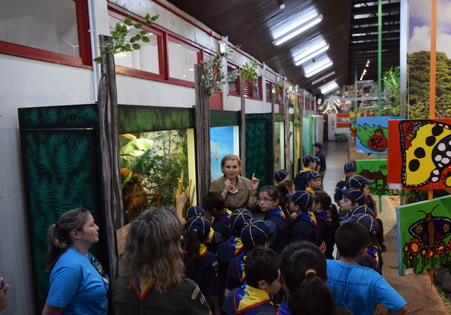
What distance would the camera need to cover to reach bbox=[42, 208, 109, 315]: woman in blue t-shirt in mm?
2111

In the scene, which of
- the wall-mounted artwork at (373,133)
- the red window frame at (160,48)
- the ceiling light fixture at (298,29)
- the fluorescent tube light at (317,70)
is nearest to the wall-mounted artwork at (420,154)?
the red window frame at (160,48)

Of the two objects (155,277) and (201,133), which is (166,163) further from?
(155,277)

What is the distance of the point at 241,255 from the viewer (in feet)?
9.15

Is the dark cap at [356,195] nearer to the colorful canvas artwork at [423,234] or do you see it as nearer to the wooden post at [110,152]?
the colorful canvas artwork at [423,234]

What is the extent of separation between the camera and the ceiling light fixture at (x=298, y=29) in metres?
11.2

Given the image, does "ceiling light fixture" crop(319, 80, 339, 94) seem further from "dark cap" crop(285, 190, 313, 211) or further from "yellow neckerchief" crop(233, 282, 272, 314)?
"yellow neckerchief" crop(233, 282, 272, 314)

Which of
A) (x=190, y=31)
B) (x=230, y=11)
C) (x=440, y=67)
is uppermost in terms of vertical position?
(x=230, y=11)

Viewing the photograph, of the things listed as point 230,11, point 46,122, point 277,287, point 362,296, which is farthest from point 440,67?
point 230,11

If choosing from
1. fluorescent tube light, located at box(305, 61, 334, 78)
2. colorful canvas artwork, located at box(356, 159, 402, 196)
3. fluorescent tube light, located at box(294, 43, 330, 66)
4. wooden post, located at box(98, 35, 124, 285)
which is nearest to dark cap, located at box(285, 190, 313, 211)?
wooden post, located at box(98, 35, 124, 285)

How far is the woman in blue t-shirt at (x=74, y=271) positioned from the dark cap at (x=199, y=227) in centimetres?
73

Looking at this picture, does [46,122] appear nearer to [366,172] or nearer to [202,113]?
[202,113]

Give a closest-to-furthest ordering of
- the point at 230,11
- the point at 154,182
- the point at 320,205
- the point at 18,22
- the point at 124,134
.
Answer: the point at 124,134 < the point at 18,22 < the point at 154,182 < the point at 320,205 < the point at 230,11

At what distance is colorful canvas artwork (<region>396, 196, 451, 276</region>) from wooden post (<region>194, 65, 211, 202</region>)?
233 cm

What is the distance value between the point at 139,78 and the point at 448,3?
12.8 ft
